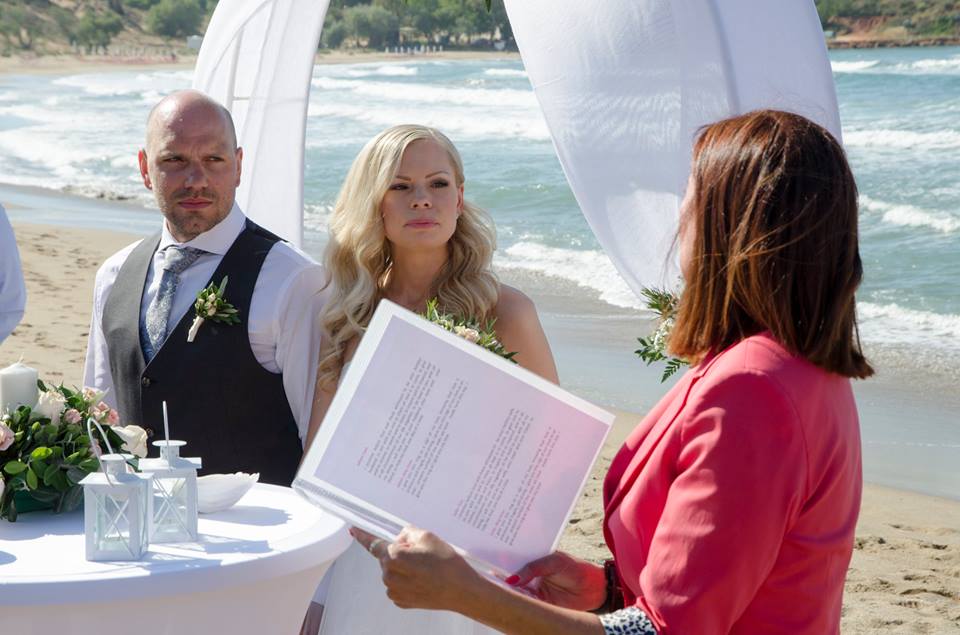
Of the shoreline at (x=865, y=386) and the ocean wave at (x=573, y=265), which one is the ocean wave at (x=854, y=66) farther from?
the shoreline at (x=865, y=386)

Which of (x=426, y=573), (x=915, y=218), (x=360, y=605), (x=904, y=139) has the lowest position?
(x=915, y=218)

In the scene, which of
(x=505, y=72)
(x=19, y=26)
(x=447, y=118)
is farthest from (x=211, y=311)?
(x=19, y=26)

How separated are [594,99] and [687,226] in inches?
87.3

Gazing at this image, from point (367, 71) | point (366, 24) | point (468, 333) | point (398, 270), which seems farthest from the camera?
point (366, 24)

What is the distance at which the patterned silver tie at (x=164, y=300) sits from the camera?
3.80 m

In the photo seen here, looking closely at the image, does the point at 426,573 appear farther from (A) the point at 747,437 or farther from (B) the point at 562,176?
(B) the point at 562,176

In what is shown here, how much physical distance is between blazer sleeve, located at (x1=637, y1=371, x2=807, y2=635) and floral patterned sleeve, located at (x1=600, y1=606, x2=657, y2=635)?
0.6 inches

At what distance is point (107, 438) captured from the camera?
2.98m

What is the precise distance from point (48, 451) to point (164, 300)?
1047 millimetres

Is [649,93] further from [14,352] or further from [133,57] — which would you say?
[133,57]

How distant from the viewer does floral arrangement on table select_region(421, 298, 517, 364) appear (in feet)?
10.6

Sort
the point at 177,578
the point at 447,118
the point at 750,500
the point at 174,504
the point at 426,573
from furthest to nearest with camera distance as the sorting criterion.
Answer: the point at 447,118 → the point at 174,504 → the point at 177,578 → the point at 426,573 → the point at 750,500

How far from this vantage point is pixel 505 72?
4091 cm

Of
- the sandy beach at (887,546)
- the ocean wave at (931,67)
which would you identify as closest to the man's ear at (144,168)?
the sandy beach at (887,546)
